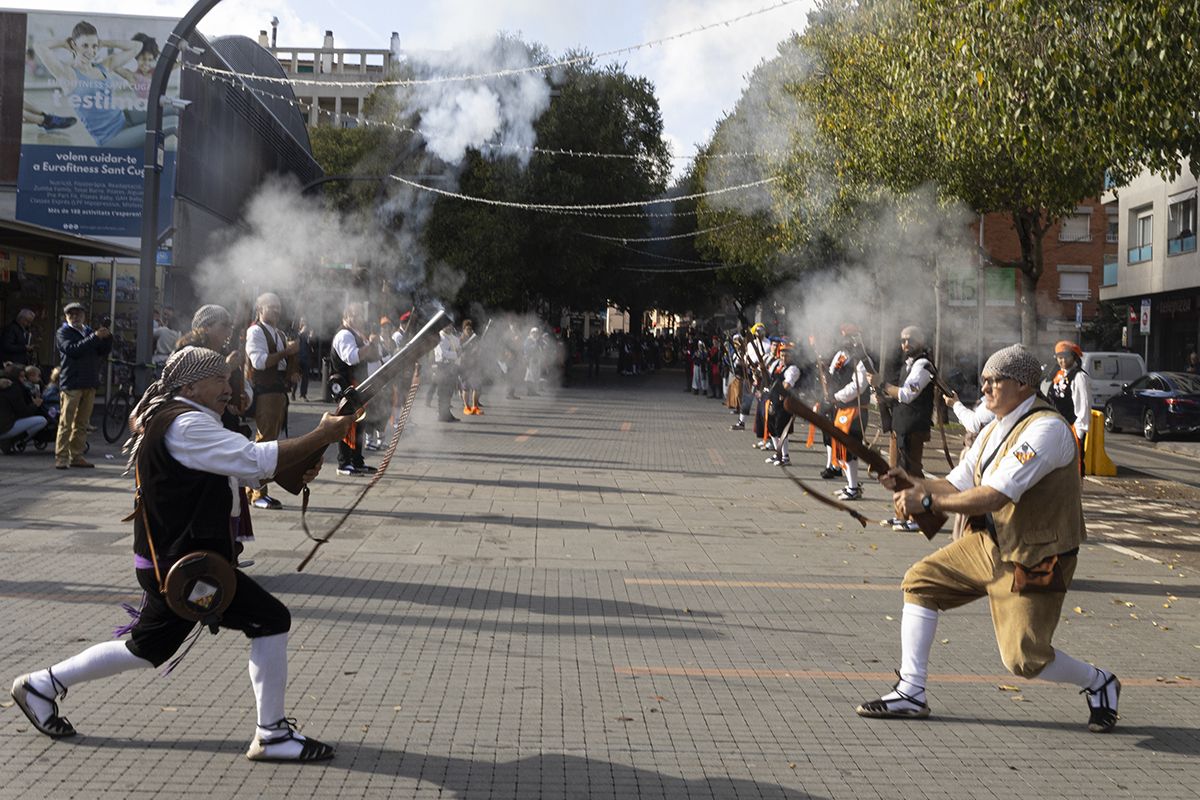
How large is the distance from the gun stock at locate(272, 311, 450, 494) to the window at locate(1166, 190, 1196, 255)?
123 ft

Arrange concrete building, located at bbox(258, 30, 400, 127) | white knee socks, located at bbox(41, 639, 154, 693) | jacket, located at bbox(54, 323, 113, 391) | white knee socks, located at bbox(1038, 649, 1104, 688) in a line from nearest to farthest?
white knee socks, located at bbox(41, 639, 154, 693) → white knee socks, located at bbox(1038, 649, 1104, 688) → jacket, located at bbox(54, 323, 113, 391) → concrete building, located at bbox(258, 30, 400, 127)

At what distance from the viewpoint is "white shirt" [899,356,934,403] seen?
438 inches

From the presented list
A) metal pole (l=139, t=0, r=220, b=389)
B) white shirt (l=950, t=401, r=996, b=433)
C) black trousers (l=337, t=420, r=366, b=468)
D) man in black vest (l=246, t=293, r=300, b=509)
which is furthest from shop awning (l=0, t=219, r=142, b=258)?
white shirt (l=950, t=401, r=996, b=433)

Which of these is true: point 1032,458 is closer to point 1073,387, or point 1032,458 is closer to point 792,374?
point 1073,387

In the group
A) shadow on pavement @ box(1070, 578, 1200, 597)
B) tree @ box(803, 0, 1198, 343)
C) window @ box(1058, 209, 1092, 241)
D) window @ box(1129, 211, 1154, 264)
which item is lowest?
shadow on pavement @ box(1070, 578, 1200, 597)

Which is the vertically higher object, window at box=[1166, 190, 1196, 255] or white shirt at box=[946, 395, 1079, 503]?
window at box=[1166, 190, 1196, 255]

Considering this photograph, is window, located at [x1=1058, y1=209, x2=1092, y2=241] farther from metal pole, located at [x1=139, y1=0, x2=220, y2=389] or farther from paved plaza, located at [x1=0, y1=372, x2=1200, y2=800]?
metal pole, located at [x1=139, y1=0, x2=220, y2=389]

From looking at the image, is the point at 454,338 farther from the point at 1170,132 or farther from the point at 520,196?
the point at 520,196

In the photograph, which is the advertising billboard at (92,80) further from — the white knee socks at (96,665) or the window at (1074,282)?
the window at (1074,282)

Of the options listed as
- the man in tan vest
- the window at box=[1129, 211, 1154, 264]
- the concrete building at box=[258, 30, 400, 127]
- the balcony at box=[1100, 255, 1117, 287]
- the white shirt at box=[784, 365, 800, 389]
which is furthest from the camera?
the concrete building at box=[258, 30, 400, 127]

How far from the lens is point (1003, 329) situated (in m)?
50.5

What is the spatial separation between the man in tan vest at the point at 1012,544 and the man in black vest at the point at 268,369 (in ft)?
23.3

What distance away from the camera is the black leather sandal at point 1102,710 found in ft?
17.6

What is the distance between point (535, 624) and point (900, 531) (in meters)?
5.34
